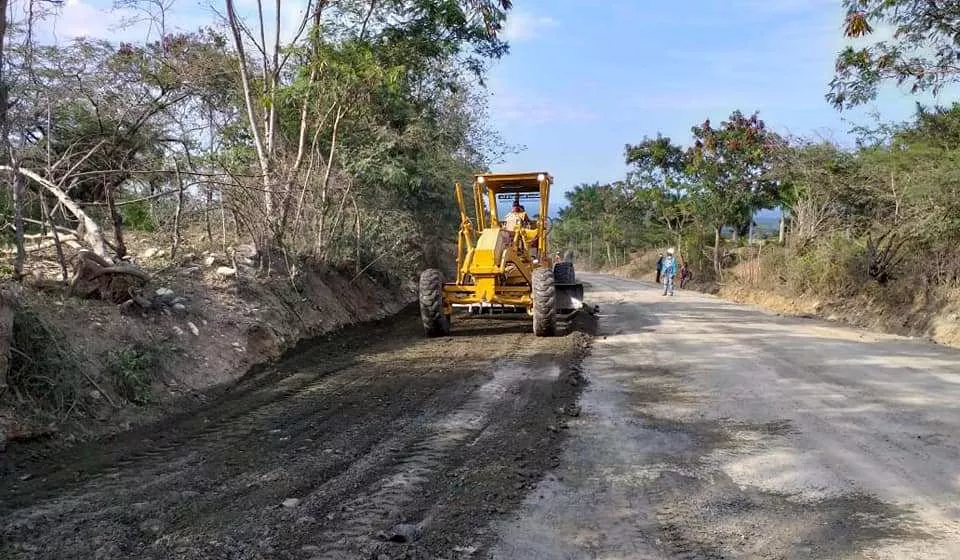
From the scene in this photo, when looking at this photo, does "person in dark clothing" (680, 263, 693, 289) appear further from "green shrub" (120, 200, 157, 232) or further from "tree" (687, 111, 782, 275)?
"green shrub" (120, 200, 157, 232)

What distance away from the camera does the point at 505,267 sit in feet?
40.4

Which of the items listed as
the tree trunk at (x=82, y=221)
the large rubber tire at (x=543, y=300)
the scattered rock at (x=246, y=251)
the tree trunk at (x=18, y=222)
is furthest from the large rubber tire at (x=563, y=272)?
the tree trunk at (x=18, y=222)

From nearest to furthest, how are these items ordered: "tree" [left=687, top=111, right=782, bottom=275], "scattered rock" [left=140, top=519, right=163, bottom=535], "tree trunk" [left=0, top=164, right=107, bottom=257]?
"scattered rock" [left=140, top=519, right=163, bottom=535]
"tree trunk" [left=0, top=164, right=107, bottom=257]
"tree" [left=687, top=111, right=782, bottom=275]

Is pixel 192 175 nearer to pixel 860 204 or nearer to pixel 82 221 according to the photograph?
pixel 82 221

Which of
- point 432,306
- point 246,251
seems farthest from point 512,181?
point 246,251

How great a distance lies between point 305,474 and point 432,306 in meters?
6.91

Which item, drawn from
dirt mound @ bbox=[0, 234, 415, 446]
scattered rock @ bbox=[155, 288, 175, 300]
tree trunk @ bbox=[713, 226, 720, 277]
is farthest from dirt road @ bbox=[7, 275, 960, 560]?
tree trunk @ bbox=[713, 226, 720, 277]

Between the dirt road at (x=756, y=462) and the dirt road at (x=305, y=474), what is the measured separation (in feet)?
1.36

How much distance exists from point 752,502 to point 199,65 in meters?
12.7

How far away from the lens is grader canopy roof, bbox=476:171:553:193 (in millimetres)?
13281

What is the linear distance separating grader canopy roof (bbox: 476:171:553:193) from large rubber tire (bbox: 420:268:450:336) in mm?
2568

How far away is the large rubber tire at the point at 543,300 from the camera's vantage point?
1156cm

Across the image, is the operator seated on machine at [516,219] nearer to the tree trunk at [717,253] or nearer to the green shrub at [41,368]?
the green shrub at [41,368]

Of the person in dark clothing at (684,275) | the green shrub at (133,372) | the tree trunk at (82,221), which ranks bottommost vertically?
the green shrub at (133,372)
